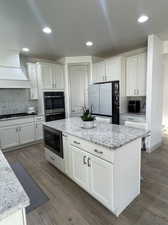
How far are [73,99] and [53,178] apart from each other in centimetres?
283

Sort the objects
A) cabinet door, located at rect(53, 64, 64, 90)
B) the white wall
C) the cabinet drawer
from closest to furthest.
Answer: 1. the cabinet drawer
2. the white wall
3. cabinet door, located at rect(53, 64, 64, 90)

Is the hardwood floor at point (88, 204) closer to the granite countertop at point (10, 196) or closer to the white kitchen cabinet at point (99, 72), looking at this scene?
the granite countertop at point (10, 196)

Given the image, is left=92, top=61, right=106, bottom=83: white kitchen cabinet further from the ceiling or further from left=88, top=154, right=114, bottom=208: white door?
left=88, top=154, right=114, bottom=208: white door

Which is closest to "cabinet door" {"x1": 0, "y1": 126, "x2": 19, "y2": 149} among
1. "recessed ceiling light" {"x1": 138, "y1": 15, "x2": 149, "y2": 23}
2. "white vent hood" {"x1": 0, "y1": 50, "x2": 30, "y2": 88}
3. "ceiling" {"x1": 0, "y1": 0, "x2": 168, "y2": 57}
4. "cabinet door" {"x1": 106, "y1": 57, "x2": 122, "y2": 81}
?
"white vent hood" {"x1": 0, "y1": 50, "x2": 30, "y2": 88}

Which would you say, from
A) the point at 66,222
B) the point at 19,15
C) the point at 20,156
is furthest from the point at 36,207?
the point at 19,15

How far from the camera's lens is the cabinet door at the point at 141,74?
3531 mm

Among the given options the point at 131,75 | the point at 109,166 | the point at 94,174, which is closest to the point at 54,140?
the point at 94,174

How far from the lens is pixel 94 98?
13.8 feet

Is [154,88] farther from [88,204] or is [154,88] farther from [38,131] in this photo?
[38,131]

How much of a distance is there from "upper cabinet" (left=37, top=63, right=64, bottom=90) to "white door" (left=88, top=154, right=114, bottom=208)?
3.24m

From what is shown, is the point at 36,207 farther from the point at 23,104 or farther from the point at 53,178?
the point at 23,104

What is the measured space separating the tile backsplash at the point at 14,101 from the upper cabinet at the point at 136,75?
324 centimetres

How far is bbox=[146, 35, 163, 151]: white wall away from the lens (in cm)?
310

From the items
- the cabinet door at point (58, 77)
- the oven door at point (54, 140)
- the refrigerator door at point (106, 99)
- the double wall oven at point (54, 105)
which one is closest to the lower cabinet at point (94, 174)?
the oven door at point (54, 140)
